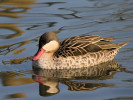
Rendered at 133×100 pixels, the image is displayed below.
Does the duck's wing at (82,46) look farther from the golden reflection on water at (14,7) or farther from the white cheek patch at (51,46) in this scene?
the golden reflection on water at (14,7)

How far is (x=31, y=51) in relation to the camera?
42.1ft

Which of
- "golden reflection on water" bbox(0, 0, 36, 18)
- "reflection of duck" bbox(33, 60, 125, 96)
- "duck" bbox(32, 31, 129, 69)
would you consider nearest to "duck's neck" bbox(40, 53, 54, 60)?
"duck" bbox(32, 31, 129, 69)

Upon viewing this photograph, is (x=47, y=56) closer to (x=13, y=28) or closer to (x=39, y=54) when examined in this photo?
(x=39, y=54)

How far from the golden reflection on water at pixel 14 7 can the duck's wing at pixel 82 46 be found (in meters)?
4.86

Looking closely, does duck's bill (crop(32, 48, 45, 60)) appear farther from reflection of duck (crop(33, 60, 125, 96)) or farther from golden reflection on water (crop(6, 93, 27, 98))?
golden reflection on water (crop(6, 93, 27, 98))

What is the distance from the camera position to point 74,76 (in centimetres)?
1105

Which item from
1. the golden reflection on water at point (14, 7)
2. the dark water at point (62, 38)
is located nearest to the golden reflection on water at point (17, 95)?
the dark water at point (62, 38)

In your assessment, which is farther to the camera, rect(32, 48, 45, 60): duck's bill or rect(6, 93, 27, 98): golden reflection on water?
rect(32, 48, 45, 60): duck's bill

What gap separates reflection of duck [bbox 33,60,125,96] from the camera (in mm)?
10203

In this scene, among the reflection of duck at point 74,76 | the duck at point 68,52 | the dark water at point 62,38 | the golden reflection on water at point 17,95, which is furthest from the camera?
the duck at point 68,52

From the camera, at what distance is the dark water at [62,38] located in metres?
9.93

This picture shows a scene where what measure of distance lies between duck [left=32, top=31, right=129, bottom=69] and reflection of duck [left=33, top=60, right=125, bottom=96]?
160mm

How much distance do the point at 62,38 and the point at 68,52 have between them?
222 cm

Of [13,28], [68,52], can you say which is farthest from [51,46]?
[13,28]
